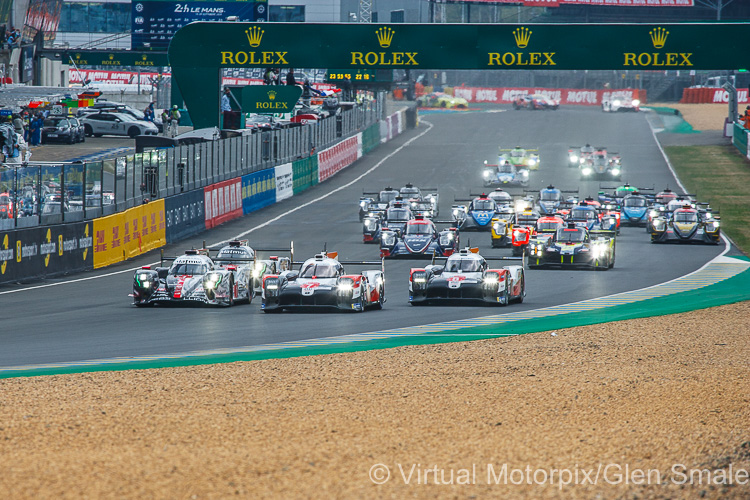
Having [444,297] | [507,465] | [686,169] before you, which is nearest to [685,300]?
[444,297]

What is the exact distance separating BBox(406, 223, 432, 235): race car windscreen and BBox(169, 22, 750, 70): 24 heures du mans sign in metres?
5.95

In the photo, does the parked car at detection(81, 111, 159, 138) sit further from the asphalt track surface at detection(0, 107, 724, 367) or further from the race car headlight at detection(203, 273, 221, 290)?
the race car headlight at detection(203, 273, 221, 290)

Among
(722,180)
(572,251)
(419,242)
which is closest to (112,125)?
(722,180)

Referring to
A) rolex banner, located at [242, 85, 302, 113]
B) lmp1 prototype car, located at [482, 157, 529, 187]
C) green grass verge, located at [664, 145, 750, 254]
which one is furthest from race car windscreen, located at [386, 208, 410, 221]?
lmp1 prototype car, located at [482, 157, 529, 187]

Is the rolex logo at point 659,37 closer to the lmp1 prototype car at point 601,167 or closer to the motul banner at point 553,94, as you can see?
the lmp1 prototype car at point 601,167

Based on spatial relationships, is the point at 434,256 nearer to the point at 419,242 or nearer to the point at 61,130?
the point at 419,242

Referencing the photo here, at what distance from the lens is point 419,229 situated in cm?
3319

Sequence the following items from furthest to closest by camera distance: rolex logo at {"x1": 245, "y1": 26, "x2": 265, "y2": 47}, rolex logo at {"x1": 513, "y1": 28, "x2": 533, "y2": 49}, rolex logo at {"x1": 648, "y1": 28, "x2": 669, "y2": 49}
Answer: rolex logo at {"x1": 245, "y1": 26, "x2": 265, "y2": 47} → rolex logo at {"x1": 513, "y1": 28, "x2": 533, "y2": 49} → rolex logo at {"x1": 648, "y1": 28, "x2": 669, "y2": 49}

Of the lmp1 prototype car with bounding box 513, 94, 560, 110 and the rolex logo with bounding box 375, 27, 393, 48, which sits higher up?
the rolex logo with bounding box 375, 27, 393, 48

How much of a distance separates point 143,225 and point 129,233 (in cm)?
127

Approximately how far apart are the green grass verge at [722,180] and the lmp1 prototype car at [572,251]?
23.8 ft

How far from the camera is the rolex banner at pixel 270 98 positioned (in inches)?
1625

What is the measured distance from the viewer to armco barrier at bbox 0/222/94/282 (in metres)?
25.5

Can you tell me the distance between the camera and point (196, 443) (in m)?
10.6
